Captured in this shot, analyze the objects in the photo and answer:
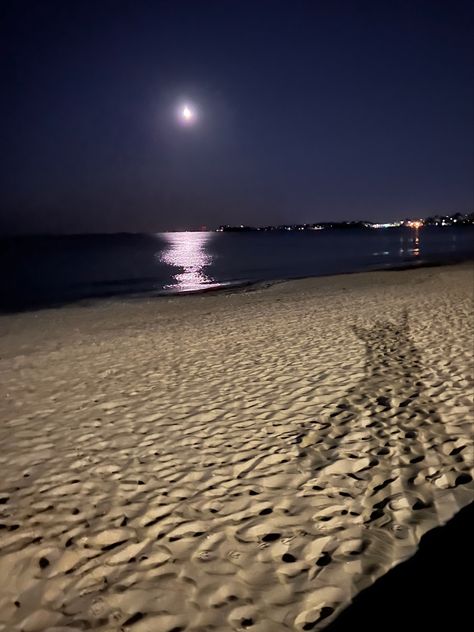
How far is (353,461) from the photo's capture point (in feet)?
17.7

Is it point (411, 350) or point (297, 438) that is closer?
point (297, 438)

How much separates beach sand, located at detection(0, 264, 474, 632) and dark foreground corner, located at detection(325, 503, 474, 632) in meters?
0.14

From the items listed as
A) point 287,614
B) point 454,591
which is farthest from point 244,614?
point 454,591

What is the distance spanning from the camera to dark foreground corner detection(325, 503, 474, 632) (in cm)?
315

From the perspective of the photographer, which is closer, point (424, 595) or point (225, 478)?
point (424, 595)

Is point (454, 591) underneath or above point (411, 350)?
underneath

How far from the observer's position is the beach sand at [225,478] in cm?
355

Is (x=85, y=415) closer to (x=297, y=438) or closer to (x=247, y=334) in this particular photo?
(x=297, y=438)

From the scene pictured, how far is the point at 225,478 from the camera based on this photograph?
5.25 m

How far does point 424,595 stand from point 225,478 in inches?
103

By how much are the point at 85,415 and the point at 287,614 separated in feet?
17.9

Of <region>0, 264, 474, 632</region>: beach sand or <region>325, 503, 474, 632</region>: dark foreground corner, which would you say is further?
<region>0, 264, 474, 632</region>: beach sand

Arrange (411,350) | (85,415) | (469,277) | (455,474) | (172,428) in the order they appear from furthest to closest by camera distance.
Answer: (469,277), (411,350), (85,415), (172,428), (455,474)

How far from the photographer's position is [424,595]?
3361 millimetres
